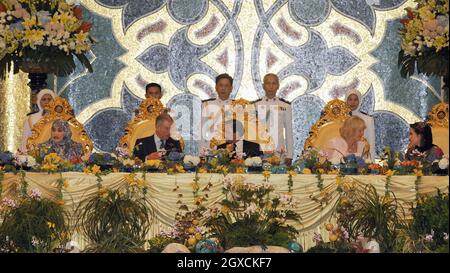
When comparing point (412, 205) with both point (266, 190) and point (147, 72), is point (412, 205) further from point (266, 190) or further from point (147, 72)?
point (147, 72)

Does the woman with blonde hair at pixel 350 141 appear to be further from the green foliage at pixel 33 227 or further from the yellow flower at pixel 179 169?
the green foliage at pixel 33 227

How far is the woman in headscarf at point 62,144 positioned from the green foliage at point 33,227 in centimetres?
132

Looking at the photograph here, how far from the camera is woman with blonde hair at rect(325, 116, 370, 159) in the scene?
16.3 metres

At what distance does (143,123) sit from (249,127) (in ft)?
4.08

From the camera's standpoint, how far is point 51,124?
16422mm

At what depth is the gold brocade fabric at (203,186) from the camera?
1479 cm

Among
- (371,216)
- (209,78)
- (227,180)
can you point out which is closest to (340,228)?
(371,216)

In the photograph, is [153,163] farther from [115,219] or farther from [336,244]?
[336,244]

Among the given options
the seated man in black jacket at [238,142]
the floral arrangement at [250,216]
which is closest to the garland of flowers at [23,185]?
the floral arrangement at [250,216]

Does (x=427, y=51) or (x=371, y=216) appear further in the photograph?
(x=427, y=51)

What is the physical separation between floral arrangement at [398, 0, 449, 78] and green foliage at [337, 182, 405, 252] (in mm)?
2442

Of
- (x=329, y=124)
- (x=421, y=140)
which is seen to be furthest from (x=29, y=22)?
(x=421, y=140)
